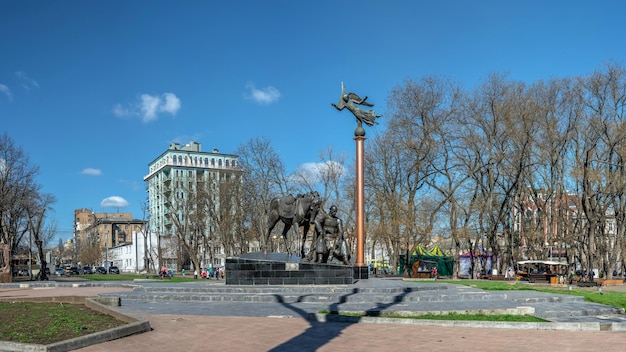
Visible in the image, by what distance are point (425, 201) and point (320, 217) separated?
84.3ft

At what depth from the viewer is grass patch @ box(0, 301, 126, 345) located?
9.59 metres

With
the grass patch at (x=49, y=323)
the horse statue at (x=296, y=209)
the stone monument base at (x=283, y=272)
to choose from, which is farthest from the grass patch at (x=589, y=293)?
the grass patch at (x=49, y=323)

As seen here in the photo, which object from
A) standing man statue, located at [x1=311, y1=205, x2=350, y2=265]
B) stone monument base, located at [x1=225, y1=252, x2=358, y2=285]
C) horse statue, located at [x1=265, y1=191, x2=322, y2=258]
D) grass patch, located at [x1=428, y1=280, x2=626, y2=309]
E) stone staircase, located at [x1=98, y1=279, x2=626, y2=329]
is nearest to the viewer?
stone staircase, located at [x1=98, y1=279, x2=626, y2=329]

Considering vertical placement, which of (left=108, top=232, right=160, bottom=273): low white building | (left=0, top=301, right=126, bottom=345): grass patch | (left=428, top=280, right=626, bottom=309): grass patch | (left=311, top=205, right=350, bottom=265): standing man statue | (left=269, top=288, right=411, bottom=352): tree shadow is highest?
(left=311, top=205, right=350, bottom=265): standing man statue

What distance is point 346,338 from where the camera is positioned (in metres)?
10.6

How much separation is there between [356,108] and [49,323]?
61.9ft

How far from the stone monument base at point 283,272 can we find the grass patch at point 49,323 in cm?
781

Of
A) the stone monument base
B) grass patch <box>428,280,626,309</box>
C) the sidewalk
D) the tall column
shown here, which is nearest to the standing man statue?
the stone monument base

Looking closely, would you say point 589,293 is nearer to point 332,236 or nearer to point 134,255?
point 332,236

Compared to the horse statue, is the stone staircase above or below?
below

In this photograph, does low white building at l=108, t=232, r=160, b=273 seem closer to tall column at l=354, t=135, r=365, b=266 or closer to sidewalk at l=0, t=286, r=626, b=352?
tall column at l=354, t=135, r=365, b=266

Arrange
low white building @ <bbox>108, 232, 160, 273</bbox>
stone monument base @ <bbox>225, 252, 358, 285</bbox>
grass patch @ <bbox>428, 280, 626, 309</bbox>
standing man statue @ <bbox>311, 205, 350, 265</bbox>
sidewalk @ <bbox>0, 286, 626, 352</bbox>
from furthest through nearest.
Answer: low white building @ <bbox>108, 232, 160, 273</bbox>, standing man statue @ <bbox>311, 205, 350, 265</bbox>, stone monument base @ <bbox>225, 252, 358, 285</bbox>, grass patch @ <bbox>428, 280, 626, 309</bbox>, sidewalk @ <bbox>0, 286, 626, 352</bbox>

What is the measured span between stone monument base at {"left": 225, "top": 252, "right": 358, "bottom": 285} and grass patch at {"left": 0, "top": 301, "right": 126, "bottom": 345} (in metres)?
7.81

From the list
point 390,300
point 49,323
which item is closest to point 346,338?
point 49,323
